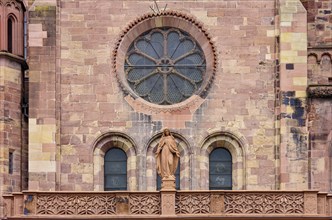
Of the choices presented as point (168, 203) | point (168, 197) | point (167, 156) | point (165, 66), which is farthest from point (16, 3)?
point (168, 203)

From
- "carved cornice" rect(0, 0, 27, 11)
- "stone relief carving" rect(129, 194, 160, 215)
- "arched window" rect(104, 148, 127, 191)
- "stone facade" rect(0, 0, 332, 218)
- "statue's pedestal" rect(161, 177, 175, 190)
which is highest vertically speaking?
"carved cornice" rect(0, 0, 27, 11)

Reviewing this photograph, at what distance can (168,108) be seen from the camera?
1976 inches

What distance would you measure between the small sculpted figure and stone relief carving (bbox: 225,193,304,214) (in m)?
1.99

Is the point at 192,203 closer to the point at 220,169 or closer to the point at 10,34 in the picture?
the point at 220,169

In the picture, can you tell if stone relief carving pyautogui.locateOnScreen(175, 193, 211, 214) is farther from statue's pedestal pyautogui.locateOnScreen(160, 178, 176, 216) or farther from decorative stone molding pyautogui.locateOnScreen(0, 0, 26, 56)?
decorative stone molding pyautogui.locateOnScreen(0, 0, 26, 56)

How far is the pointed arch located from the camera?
163 ft

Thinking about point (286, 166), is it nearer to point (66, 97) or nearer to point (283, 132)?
point (283, 132)

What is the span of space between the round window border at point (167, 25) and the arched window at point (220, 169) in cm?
202

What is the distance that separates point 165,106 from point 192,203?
4.94 m

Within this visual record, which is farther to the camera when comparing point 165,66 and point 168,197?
point 165,66

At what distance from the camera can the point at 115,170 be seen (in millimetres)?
50250

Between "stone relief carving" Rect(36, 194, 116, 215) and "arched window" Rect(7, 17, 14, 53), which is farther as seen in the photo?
"arched window" Rect(7, 17, 14, 53)

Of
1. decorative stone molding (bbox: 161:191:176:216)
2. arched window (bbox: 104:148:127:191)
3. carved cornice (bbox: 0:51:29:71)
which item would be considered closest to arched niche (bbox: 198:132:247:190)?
arched window (bbox: 104:148:127:191)

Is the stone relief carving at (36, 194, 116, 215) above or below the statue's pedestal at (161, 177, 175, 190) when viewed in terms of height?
below
